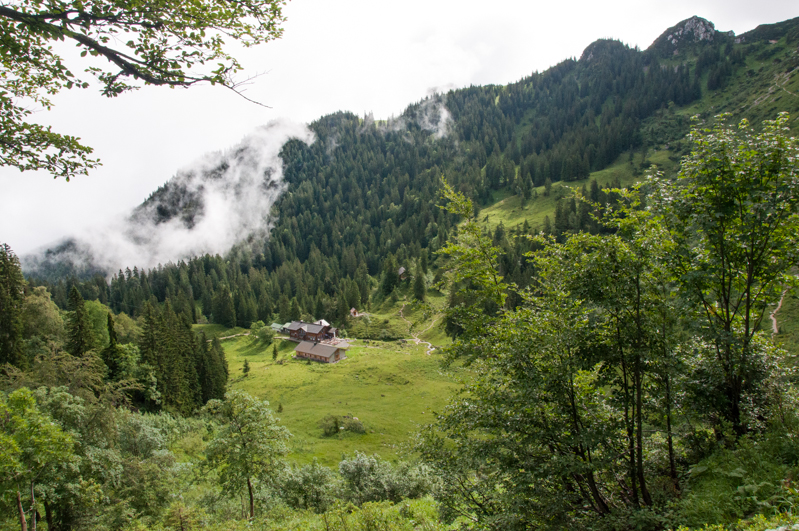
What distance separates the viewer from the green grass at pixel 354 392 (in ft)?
141

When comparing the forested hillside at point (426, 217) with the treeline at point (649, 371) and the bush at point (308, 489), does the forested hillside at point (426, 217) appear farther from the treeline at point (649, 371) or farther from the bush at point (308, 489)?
the treeline at point (649, 371)

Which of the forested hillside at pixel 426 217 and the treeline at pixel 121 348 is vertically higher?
the forested hillside at pixel 426 217

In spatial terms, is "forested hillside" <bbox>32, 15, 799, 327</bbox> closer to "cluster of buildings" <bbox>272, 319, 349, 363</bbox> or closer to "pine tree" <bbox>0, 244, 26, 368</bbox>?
"cluster of buildings" <bbox>272, 319, 349, 363</bbox>

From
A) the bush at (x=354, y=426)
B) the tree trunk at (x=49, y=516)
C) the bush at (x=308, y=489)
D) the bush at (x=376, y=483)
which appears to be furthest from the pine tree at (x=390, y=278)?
the tree trunk at (x=49, y=516)

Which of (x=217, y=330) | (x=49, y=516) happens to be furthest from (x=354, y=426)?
(x=217, y=330)

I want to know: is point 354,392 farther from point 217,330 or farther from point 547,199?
point 547,199

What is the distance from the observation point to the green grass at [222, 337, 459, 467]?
1698 inches

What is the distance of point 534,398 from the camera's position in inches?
307

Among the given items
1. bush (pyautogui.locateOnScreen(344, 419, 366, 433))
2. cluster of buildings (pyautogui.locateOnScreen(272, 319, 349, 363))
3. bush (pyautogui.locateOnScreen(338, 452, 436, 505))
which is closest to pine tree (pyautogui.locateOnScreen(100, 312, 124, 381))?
bush (pyautogui.locateOnScreen(344, 419, 366, 433))

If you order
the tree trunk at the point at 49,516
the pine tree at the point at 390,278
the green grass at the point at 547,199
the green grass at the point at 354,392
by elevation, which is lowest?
the green grass at the point at 354,392

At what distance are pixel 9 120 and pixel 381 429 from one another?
47.8m

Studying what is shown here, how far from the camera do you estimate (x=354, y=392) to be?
6112cm

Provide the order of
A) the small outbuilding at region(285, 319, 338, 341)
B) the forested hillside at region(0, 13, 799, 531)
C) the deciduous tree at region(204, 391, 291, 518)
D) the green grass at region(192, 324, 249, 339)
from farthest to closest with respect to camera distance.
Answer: the green grass at region(192, 324, 249, 339) → the small outbuilding at region(285, 319, 338, 341) → the deciduous tree at region(204, 391, 291, 518) → the forested hillside at region(0, 13, 799, 531)

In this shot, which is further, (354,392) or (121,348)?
(354,392)
